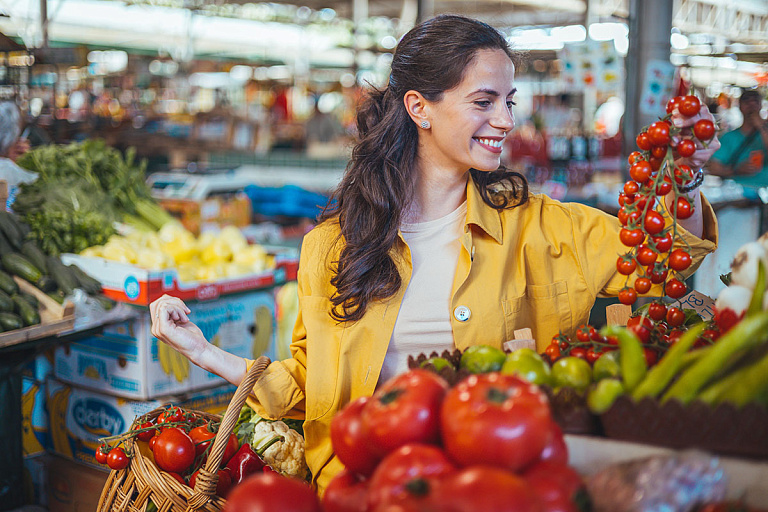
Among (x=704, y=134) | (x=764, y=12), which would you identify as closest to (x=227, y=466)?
(x=704, y=134)

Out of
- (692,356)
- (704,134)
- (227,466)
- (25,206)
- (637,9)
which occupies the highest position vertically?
(637,9)

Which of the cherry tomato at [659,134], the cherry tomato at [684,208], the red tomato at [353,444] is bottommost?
the red tomato at [353,444]

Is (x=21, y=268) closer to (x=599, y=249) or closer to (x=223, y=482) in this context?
(x=223, y=482)

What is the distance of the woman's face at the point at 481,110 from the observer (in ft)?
6.33

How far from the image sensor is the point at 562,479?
95cm

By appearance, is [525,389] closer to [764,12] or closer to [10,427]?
[10,427]

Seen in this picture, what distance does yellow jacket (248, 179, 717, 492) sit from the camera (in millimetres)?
1949

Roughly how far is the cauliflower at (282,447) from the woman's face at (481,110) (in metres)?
1.08

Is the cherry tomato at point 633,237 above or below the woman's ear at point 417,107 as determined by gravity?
below

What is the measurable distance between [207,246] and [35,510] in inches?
60.7

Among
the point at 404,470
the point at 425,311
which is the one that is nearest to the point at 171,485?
the point at 425,311

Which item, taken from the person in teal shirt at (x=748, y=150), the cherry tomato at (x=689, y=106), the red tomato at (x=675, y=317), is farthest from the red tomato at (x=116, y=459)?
the person in teal shirt at (x=748, y=150)

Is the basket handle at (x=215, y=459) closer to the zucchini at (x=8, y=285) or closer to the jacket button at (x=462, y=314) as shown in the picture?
the jacket button at (x=462, y=314)

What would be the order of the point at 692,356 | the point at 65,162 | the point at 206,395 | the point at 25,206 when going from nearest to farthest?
the point at 692,356
the point at 206,395
the point at 25,206
the point at 65,162
